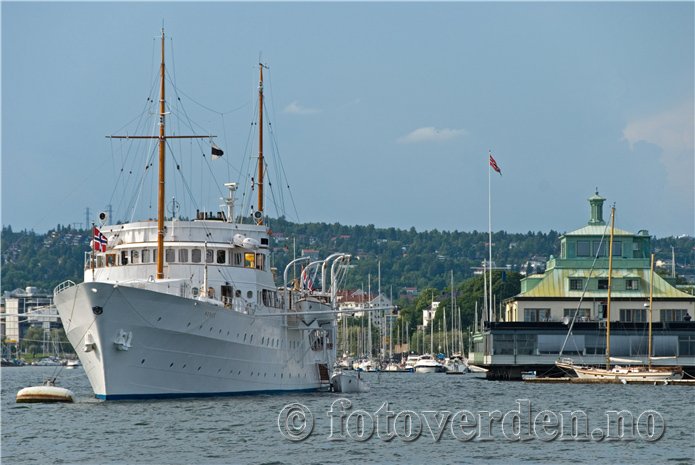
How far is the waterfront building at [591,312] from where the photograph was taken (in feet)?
297

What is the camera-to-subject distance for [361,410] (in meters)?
51.5

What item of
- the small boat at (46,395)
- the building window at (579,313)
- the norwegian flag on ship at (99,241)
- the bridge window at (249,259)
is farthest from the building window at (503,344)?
the norwegian flag on ship at (99,241)

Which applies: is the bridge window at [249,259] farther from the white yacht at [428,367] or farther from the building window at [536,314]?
the white yacht at [428,367]

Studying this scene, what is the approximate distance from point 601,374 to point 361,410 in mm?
33110

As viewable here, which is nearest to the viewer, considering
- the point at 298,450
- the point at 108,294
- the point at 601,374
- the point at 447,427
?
the point at 298,450

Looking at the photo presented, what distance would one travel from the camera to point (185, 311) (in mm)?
50562

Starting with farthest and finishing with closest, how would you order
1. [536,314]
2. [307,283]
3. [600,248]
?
[600,248], [536,314], [307,283]

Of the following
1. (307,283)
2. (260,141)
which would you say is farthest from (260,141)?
(307,283)

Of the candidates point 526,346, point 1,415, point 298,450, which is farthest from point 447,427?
point 526,346

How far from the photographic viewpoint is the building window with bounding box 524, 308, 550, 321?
3745 inches

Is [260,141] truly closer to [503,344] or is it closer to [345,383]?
[345,383]

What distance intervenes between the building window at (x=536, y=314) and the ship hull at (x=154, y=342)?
42.8 metres

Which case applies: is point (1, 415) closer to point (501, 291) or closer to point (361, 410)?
point (361, 410)

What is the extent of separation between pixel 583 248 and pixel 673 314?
8749 mm
